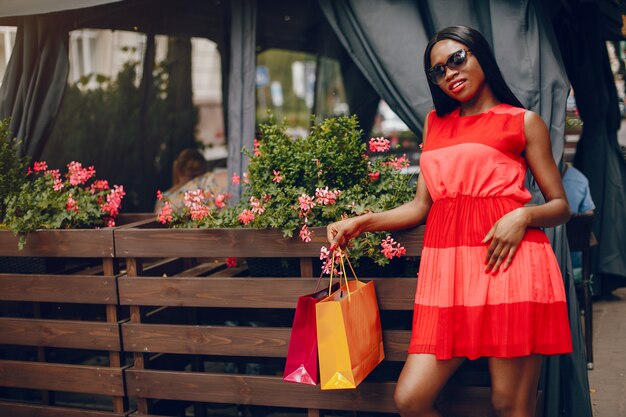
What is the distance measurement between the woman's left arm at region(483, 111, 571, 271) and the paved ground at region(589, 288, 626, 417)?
6.52 ft

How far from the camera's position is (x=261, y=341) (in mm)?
3422

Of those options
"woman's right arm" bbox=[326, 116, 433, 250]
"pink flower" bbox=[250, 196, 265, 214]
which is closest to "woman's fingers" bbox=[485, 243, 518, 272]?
"woman's right arm" bbox=[326, 116, 433, 250]

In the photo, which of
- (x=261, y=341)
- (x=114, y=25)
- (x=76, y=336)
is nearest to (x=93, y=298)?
(x=76, y=336)

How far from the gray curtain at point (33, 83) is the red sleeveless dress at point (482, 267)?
2.99m

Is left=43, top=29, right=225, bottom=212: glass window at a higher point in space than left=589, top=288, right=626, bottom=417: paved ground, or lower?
higher

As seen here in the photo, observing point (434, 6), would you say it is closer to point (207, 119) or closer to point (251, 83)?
point (251, 83)

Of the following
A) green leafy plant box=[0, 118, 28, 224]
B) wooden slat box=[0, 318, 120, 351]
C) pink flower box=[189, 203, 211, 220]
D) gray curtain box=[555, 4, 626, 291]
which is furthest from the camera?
gray curtain box=[555, 4, 626, 291]

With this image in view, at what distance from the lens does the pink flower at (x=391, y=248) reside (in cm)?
314

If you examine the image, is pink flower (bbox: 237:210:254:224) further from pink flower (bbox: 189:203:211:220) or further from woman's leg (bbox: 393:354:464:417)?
woman's leg (bbox: 393:354:464:417)

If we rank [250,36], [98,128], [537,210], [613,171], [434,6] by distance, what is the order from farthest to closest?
1. [98,128]
2. [613,171]
3. [250,36]
4. [434,6]
5. [537,210]

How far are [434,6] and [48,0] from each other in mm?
2352

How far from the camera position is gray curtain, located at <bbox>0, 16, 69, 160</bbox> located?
4613mm

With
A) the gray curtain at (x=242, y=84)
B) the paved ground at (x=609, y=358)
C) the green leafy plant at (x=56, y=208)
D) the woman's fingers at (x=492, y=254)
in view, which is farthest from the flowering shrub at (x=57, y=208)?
the paved ground at (x=609, y=358)

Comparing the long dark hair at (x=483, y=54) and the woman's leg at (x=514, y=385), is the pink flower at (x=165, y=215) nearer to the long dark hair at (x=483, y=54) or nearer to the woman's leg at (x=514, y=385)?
the long dark hair at (x=483, y=54)
